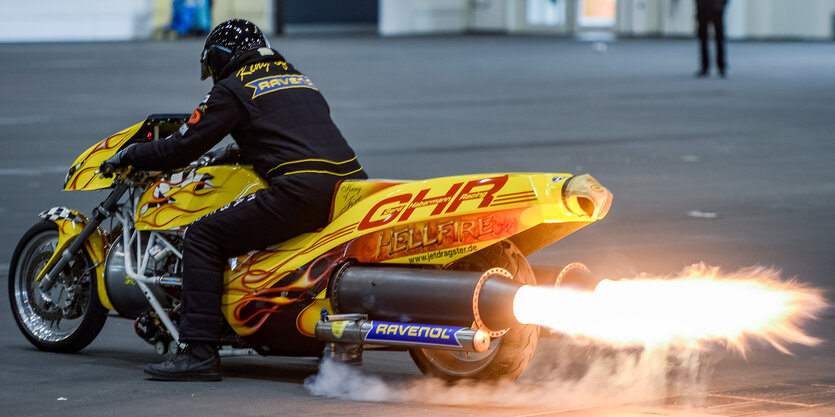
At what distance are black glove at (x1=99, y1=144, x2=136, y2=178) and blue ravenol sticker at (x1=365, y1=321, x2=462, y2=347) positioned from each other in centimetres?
148

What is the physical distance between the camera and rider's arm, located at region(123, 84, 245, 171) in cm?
680

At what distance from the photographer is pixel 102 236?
7523 mm

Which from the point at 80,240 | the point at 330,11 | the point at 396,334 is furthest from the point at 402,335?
the point at 330,11

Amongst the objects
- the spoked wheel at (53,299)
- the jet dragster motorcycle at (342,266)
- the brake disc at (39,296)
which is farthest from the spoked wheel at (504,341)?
the brake disc at (39,296)

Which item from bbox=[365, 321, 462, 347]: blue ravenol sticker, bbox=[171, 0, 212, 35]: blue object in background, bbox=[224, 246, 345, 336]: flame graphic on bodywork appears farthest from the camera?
bbox=[171, 0, 212, 35]: blue object in background

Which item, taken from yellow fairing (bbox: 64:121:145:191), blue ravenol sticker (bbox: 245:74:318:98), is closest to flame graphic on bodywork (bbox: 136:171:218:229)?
yellow fairing (bbox: 64:121:145:191)

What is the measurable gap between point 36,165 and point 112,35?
31478 mm

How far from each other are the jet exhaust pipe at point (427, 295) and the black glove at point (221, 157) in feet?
3.24

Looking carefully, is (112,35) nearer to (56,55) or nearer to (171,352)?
(56,55)

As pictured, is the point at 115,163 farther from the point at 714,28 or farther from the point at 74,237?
the point at 714,28

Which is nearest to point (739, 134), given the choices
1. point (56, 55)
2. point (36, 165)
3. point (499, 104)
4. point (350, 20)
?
point (499, 104)

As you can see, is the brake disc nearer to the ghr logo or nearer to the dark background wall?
the ghr logo

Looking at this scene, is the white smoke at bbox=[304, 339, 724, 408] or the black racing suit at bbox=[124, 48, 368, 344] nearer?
the white smoke at bbox=[304, 339, 724, 408]

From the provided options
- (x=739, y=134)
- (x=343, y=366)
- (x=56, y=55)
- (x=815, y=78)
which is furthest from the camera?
(x=56, y=55)
